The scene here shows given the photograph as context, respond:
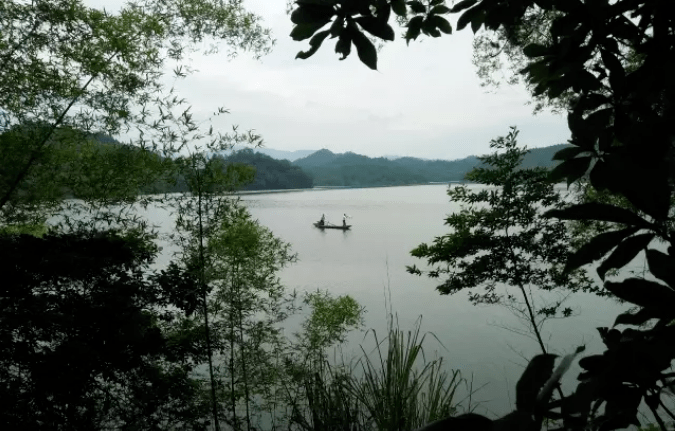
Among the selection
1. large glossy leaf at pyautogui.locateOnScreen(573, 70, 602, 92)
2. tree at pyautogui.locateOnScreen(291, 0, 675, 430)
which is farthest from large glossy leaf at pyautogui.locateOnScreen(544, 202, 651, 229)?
large glossy leaf at pyautogui.locateOnScreen(573, 70, 602, 92)

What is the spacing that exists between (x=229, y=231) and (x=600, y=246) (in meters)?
3.52

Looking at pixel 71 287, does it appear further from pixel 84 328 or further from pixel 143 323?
pixel 143 323

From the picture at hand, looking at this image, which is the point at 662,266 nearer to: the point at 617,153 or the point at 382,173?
the point at 617,153

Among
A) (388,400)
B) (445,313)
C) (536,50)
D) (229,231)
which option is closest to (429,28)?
(536,50)

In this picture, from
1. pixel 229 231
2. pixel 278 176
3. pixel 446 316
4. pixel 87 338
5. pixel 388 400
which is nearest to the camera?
pixel 388 400

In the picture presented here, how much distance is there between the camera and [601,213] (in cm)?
62

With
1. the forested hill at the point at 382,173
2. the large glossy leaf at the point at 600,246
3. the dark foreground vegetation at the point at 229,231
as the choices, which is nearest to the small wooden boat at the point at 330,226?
the dark foreground vegetation at the point at 229,231

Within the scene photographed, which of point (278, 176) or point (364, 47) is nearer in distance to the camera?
point (364, 47)

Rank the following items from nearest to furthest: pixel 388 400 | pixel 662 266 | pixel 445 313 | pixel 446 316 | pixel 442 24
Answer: pixel 662 266 → pixel 442 24 → pixel 388 400 → pixel 446 316 → pixel 445 313

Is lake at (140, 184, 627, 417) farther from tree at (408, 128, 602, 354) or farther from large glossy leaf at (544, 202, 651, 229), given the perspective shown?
large glossy leaf at (544, 202, 651, 229)

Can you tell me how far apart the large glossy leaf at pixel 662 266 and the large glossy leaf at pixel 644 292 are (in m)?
0.02

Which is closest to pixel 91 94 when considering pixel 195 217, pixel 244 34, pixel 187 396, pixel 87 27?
pixel 87 27

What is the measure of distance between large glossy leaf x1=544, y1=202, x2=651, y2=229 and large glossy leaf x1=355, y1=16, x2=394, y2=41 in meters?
0.48

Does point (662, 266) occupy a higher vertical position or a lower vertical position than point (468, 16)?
lower
